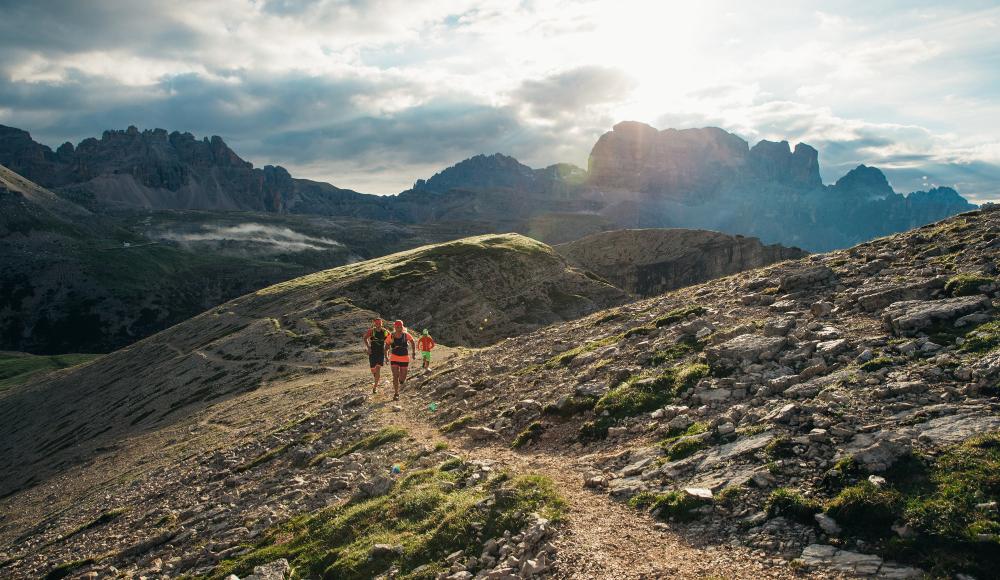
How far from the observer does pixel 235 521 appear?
66.8 ft

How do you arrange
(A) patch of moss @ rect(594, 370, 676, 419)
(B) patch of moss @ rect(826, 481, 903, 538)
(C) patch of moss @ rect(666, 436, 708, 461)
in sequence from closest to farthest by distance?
(B) patch of moss @ rect(826, 481, 903, 538), (C) patch of moss @ rect(666, 436, 708, 461), (A) patch of moss @ rect(594, 370, 676, 419)

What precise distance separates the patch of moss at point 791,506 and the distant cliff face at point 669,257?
129 m

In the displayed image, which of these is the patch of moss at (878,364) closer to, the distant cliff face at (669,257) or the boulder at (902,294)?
the boulder at (902,294)

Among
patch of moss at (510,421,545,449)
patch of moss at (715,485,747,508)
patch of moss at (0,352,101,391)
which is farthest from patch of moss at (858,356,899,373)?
patch of moss at (0,352,101,391)

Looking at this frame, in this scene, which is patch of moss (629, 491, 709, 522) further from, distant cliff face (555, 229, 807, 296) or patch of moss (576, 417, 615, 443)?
distant cliff face (555, 229, 807, 296)

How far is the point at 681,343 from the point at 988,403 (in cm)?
1185

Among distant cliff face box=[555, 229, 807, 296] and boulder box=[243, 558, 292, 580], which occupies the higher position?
distant cliff face box=[555, 229, 807, 296]

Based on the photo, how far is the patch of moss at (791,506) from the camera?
1131 cm

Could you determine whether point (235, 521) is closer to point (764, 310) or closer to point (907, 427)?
point (907, 427)

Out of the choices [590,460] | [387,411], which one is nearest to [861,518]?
[590,460]

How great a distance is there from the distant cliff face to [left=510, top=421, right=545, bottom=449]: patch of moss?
394ft

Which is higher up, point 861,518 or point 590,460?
point 861,518

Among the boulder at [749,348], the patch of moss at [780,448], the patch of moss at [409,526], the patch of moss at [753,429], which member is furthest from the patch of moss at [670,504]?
the boulder at [749,348]

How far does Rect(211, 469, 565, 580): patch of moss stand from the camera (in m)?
14.0
